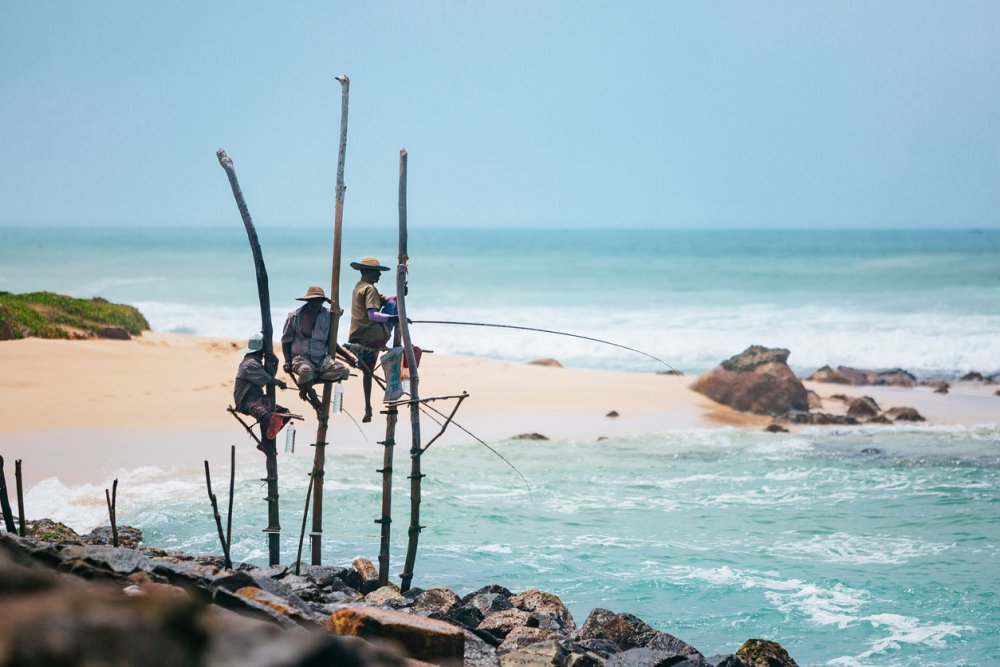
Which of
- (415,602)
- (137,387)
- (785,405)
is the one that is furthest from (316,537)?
(785,405)

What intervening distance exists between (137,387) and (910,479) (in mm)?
12600

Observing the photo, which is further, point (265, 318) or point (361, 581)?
point (361, 581)

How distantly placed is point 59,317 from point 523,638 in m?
20.2

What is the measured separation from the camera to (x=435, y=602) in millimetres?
8609

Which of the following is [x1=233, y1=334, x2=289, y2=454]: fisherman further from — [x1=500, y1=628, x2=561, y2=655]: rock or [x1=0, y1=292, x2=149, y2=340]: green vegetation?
[x1=0, y1=292, x2=149, y2=340]: green vegetation

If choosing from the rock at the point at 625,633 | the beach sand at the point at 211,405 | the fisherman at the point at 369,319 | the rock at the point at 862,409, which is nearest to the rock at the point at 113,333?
the beach sand at the point at 211,405

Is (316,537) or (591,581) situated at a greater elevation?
(316,537)

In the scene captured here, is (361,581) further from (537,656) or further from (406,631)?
(406,631)

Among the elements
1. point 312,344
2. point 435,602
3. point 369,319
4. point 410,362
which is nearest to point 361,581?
point 435,602

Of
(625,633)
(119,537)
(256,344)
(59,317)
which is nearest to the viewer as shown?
(625,633)

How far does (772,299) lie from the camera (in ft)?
156

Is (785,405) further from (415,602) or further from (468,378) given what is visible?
(415,602)

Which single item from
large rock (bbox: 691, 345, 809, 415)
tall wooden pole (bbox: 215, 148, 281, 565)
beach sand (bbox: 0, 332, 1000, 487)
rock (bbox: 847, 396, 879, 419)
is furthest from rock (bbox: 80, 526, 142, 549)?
rock (bbox: 847, 396, 879, 419)

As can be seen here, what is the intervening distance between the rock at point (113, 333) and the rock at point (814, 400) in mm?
14635
